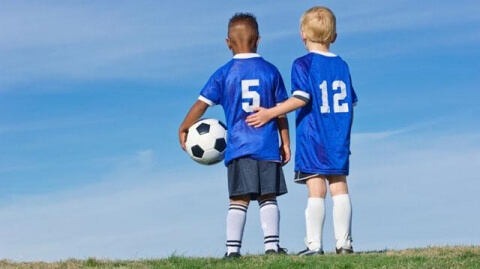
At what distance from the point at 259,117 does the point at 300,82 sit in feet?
2.29

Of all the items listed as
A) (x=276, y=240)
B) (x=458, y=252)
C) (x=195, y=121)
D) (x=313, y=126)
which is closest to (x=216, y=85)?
(x=195, y=121)

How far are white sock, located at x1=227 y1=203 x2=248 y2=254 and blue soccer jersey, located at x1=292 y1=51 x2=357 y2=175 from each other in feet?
3.00

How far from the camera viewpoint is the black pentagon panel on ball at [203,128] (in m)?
12.2

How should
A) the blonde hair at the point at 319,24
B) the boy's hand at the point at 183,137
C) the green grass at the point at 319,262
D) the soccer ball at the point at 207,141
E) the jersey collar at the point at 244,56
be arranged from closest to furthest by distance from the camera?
the green grass at the point at 319,262 → the blonde hair at the point at 319,24 → the jersey collar at the point at 244,56 → the soccer ball at the point at 207,141 → the boy's hand at the point at 183,137

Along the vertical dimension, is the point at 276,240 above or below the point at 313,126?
below

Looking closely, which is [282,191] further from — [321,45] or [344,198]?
[321,45]

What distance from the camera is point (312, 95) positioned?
38.5ft

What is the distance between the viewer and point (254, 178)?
11680 millimetres

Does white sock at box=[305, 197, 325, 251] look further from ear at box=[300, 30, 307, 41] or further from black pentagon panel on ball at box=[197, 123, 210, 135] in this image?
ear at box=[300, 30, 307, 41]

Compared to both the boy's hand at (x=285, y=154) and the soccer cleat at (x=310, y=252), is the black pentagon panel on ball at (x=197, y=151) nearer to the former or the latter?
the boy's hand at (x=285, y=154)

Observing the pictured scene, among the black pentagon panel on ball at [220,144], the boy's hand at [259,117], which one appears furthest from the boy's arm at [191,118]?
the boy's hand at [259,117]

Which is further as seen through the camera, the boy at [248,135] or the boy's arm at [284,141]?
the boy's arm at [284,141]

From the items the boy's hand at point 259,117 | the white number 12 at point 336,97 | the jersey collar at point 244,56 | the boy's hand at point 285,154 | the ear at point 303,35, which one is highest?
the ear at point 303,35

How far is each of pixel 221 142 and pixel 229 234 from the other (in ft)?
4.09
